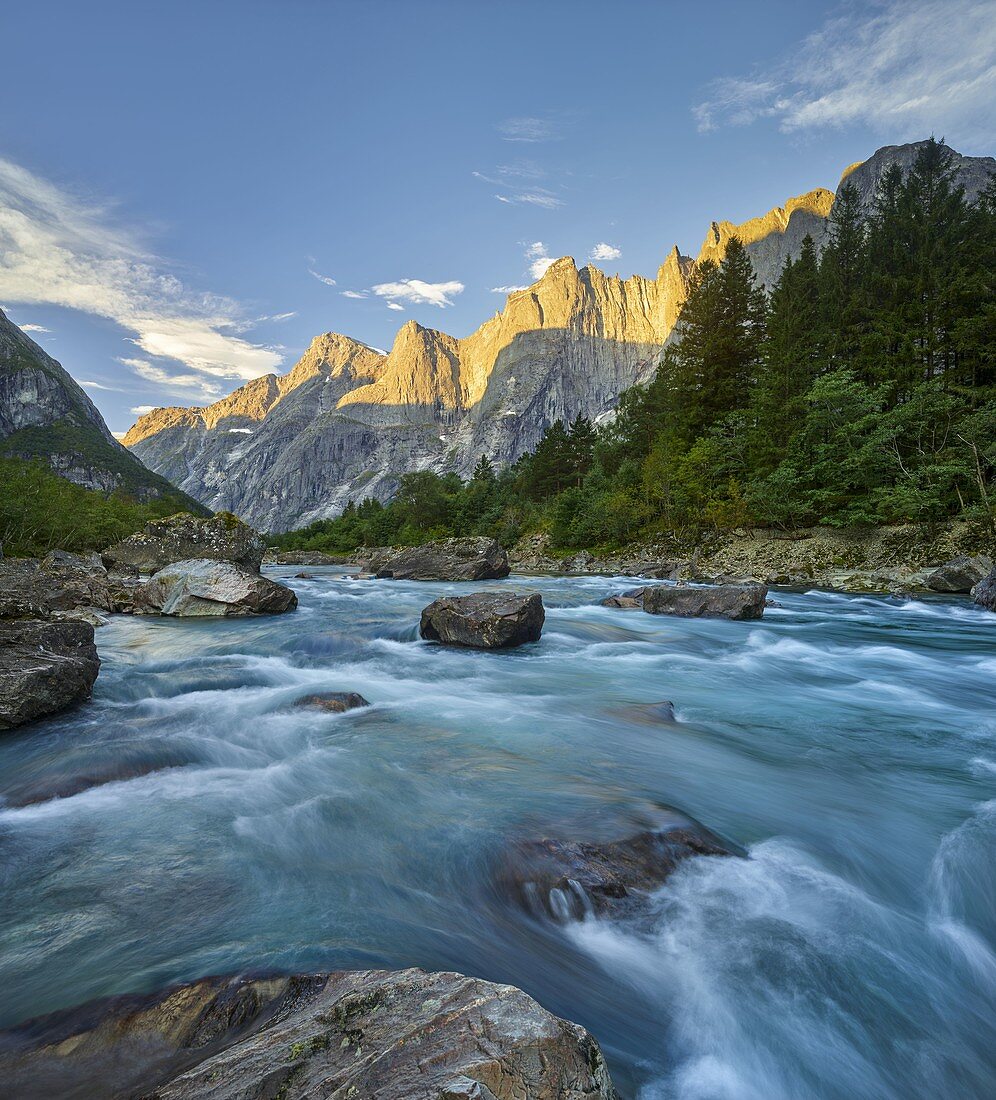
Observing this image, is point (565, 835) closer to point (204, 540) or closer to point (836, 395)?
point (204, 540)

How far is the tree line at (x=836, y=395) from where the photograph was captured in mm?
25453

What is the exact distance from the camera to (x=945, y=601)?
17953mm

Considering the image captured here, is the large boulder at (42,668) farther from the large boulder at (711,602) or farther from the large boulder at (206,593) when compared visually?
the large boulder at (711,602)

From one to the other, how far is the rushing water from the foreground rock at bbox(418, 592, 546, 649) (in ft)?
8.46

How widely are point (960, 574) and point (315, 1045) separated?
964 inches

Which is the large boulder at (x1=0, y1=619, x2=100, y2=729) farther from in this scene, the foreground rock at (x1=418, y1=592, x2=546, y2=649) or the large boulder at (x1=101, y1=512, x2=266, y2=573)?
the large boulder at (x1=101, y1=512, x2=266, y2=573)

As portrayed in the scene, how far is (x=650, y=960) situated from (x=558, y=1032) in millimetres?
2032

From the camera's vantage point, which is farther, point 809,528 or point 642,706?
point 809,528

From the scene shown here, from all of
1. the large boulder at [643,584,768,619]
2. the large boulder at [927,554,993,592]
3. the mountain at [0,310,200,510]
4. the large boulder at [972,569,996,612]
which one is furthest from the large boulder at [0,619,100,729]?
the mountain at [0,310,200,510]

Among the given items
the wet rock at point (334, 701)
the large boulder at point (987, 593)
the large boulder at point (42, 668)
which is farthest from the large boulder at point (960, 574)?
the large boulder at point (42, 668)

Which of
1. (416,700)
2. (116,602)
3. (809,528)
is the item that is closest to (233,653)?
(416,700)

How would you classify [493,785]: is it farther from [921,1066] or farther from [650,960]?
[921,1066]

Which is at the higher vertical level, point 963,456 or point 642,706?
point 963,456

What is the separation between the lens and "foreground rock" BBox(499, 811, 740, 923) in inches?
143
